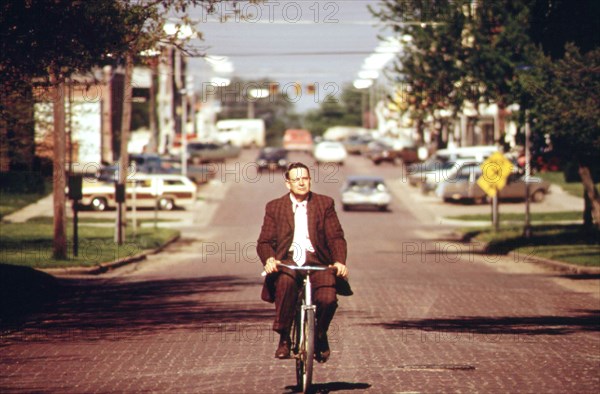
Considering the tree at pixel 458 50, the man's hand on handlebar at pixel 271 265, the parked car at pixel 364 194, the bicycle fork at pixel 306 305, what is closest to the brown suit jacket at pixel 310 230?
the man's hand on handlebar at pixel 271 265

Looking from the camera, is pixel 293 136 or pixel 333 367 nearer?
pixel 333 367

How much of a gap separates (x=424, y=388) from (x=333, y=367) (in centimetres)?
177

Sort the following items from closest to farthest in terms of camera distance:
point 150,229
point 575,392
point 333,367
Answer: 1. point 575,392
2. point 333,367
3. point 150,229

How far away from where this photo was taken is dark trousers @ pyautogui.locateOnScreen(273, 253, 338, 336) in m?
11.9

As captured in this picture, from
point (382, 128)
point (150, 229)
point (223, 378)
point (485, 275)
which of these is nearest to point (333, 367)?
point (223, 378)

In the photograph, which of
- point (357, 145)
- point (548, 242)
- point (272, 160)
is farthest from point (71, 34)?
point (357, 145)

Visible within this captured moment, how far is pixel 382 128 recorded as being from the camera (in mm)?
147000

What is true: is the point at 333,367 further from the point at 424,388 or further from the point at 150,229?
the point at 150,229

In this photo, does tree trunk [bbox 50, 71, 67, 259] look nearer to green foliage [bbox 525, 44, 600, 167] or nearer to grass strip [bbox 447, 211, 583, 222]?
green foliage [bbox 525, 44, 600, 167]

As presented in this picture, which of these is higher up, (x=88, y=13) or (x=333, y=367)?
(x=88, y=13)

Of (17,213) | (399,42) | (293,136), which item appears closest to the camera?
(399,42)

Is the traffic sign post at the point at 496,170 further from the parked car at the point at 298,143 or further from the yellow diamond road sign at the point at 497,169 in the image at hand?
the parked car at the point at 298,143

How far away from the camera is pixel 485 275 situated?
30.6 m

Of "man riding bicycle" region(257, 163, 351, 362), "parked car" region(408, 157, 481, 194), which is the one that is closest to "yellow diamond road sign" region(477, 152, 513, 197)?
"parked car" region(408, 157, 481, 194)
